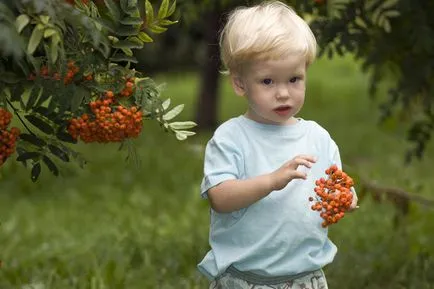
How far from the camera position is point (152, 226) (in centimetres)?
848

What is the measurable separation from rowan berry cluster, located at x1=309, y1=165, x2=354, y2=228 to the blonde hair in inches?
18.1

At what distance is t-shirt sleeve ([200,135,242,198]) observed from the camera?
3.68m

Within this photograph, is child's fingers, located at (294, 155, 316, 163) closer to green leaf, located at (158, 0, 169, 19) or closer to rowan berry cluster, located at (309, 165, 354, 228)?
rowan berry cluster, located at (309, 165, 354, 228)

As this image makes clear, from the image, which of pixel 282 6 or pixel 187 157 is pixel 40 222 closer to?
pixel 187 157

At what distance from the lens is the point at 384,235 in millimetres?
7957

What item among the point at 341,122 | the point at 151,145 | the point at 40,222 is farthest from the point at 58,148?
the point at 341,122

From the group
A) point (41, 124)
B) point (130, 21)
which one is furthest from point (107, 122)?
point (41, 124)

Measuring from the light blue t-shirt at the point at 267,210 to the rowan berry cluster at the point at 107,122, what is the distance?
31 centimetres

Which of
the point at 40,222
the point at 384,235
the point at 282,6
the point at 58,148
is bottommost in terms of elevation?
the point at 40,222

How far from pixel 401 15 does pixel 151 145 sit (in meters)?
7.80

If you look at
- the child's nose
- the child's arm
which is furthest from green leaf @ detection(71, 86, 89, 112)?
the child's nose

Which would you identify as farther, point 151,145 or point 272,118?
point 151,145

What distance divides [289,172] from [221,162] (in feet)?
1.09

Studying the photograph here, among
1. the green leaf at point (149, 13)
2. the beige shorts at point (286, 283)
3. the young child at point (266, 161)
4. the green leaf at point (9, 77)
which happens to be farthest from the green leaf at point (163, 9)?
the beige shorts at point (286, 283)
